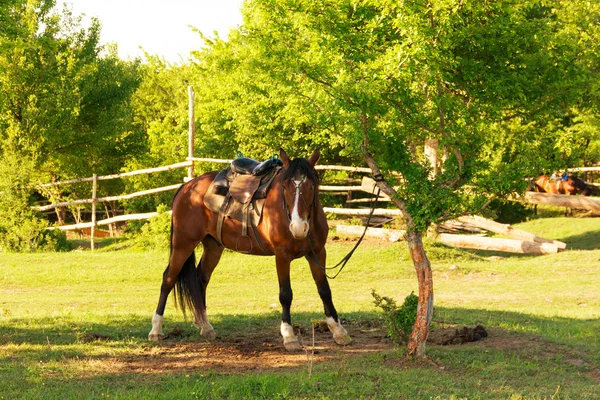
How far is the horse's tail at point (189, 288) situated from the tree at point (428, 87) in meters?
2.75

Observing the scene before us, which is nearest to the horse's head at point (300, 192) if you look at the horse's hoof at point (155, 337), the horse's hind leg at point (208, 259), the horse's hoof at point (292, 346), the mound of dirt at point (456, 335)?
the horse's hoof at point (292, 346)

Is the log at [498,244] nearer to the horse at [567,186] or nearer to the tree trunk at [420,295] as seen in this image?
the horse at [567,186]

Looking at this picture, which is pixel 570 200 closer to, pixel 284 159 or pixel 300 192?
pixel 284 159

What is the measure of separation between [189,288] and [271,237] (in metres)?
1.57

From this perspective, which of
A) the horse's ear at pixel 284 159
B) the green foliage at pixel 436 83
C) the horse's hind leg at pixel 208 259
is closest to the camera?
the green foliage at pixel 436 83

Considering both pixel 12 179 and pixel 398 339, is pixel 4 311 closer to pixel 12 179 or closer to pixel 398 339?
pixel 398 339

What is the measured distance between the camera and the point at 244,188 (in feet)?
29.6

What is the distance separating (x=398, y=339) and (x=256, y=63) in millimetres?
11989

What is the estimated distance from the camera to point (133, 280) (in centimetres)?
1605

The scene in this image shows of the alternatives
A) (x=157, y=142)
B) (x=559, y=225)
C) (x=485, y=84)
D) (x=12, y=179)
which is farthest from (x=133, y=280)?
(x=157, y=142)

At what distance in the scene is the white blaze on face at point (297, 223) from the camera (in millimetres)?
7633

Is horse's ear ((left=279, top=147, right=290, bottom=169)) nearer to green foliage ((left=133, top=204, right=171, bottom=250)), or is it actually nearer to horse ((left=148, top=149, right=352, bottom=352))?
horse ((left=148, top=149, right=352, bottom=352))

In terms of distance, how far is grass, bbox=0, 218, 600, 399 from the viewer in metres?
6.56

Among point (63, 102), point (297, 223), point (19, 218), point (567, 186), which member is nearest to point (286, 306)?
point (297, 223)
